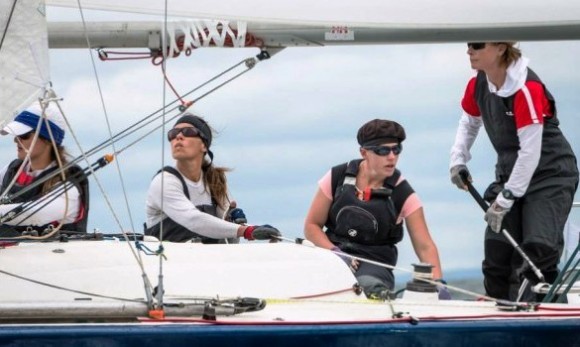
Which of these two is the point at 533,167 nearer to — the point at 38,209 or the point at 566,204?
the point at 566,204

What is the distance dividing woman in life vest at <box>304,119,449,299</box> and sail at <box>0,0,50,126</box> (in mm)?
1713

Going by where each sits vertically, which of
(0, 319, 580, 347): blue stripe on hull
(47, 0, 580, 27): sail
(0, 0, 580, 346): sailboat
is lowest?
(0, 319, 580, 347): blue stripe on hull

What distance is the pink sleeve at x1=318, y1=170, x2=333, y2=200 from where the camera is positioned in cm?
818

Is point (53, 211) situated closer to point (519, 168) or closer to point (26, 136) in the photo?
point (26, 136)

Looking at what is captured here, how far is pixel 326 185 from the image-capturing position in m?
8.20

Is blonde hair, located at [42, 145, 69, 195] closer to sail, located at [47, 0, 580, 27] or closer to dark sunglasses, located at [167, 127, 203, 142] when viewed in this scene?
dark sunglasses, located at [167, 127, 203, 142]

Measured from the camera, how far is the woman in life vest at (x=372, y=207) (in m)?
8.04

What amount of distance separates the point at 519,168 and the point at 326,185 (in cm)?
99

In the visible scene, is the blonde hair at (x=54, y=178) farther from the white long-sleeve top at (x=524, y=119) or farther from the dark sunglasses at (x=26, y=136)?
the white long-sleeve top at (x=524, y=119)

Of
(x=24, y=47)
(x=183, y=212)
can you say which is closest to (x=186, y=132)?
(x=183, y=212)

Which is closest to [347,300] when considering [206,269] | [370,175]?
[206,269]

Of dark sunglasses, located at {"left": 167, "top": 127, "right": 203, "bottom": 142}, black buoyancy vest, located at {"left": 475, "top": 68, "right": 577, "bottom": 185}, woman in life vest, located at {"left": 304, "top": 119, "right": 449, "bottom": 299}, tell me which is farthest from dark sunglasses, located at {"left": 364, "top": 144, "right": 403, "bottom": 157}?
dark sunglasses, located at {"left": 167, "top": 127, "right": 203, "bottom": 142}

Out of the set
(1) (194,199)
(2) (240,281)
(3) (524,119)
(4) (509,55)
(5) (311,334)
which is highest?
(4) (509,55)

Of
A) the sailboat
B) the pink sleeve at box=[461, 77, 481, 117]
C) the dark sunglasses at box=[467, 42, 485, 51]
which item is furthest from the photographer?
the pink sleeve at box=[461, 77, 481, 117]
